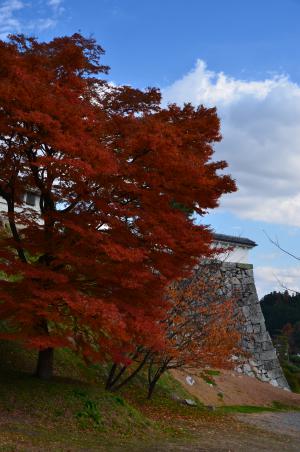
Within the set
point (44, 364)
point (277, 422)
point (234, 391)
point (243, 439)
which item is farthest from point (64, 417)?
point (234, 391)

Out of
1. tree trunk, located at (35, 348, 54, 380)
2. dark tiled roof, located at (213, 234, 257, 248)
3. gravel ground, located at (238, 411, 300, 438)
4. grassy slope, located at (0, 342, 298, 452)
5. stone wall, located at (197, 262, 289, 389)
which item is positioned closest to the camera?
grassy slope, located at (0, 342, 298, 452)

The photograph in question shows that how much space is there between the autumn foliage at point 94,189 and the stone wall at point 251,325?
888 inches

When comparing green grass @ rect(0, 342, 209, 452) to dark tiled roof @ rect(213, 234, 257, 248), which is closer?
green grass @ rect(0, 342, 209, 452)

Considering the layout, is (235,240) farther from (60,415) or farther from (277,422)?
(60,415)

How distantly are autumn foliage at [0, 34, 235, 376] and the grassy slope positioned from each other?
1612 millimetres

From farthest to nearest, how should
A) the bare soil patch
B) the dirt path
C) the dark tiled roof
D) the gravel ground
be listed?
the dark tiled roof < the bare soil patch < the gravel ground < the dirt path

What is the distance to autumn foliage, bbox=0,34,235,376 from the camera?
36.1 feet

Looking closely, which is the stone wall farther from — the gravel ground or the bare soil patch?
the gravel ground

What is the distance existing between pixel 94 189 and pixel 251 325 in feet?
89.1

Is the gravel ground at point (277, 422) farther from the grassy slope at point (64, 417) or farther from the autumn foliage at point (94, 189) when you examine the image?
the autumn foliage at point (94, 189)

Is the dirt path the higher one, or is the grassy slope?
the grassy slope

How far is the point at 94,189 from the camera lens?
1196cm

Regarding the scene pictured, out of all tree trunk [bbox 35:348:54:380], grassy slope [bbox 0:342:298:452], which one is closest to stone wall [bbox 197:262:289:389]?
grassy slope [bbox 0:342:298:452]

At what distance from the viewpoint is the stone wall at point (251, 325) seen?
35000 millimetres
